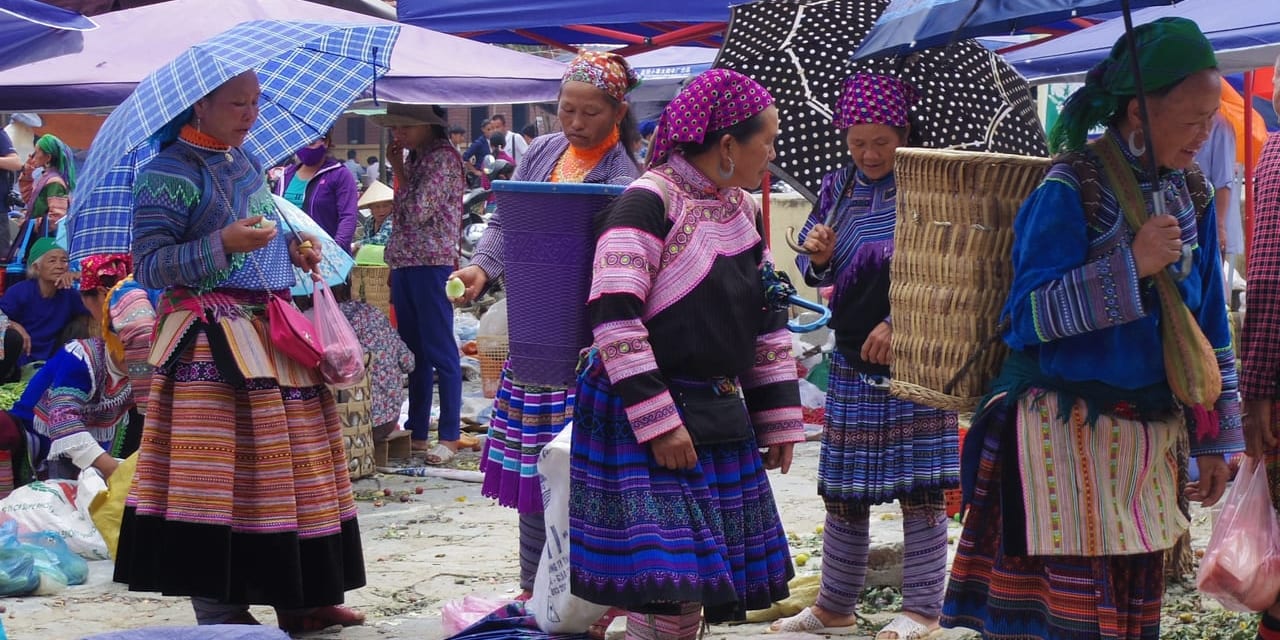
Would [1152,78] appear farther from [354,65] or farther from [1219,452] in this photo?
[354,65]

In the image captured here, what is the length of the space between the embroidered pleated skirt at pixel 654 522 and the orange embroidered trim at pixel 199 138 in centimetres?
167

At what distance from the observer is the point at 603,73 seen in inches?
193

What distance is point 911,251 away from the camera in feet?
12.3

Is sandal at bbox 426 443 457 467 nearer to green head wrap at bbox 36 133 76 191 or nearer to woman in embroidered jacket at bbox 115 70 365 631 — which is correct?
green head wrap at bbox 36 133 76 191

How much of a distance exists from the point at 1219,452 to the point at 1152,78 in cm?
94

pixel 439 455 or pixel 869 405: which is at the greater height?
pixel 869 405

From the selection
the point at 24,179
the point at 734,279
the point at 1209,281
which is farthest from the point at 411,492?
the point at 24,179

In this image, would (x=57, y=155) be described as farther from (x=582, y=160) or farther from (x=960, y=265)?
(x=960, y=265)

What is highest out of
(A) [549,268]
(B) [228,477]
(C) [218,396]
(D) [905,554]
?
(A) [549,268]

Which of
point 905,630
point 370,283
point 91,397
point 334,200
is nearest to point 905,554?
point 905,630

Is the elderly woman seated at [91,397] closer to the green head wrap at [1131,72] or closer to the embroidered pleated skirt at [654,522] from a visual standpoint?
the embroidered pleated skirt at [654,522]

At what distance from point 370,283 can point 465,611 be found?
17.1 ft

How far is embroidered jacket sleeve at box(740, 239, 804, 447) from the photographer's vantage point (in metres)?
3.96

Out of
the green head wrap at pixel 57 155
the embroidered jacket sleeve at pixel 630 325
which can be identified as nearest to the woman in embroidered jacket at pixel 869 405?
the embroidered jacket sleeve at pixel 630 325
